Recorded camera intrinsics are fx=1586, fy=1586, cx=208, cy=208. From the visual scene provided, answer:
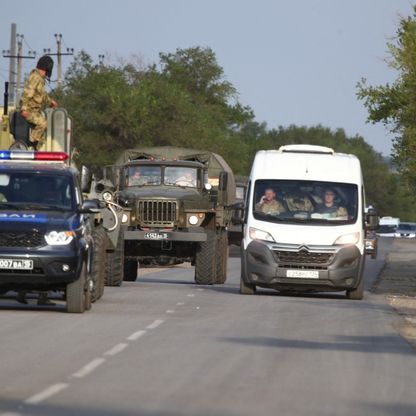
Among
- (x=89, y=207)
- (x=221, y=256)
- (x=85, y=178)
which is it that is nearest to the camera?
(x=89, y=207)

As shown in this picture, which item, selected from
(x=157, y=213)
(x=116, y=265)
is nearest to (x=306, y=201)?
(x=116, y=265)

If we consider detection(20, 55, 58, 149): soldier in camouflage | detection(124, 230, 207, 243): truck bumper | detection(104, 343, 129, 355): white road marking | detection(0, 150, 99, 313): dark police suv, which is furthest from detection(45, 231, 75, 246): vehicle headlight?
detection(124, 230, 207, 243): truck bumper

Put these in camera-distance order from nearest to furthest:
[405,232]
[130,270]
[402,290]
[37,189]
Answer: [37,189]
[130,270]
[402,290]
[405,232]

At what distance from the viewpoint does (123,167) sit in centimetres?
3475

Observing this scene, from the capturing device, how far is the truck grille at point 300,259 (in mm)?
27953

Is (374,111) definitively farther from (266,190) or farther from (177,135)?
(177,135)

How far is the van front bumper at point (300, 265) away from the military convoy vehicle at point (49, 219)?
4.30 m

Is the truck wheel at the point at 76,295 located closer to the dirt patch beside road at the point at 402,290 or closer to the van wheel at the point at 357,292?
the dirt patch beside road at the point at 402,290

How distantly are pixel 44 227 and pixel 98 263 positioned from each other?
3.54 metres

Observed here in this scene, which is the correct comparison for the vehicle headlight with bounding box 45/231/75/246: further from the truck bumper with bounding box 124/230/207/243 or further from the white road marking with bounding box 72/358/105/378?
the truck bumper with bounding box 124/230/207/243

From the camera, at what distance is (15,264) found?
20562 millimetres

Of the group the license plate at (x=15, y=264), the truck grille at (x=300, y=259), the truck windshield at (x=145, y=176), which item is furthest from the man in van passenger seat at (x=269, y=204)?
the license plate at (x=15, y=264)

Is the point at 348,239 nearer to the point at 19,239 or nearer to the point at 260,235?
the point at 260,235

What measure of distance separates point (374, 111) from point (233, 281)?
6594 millimetres
